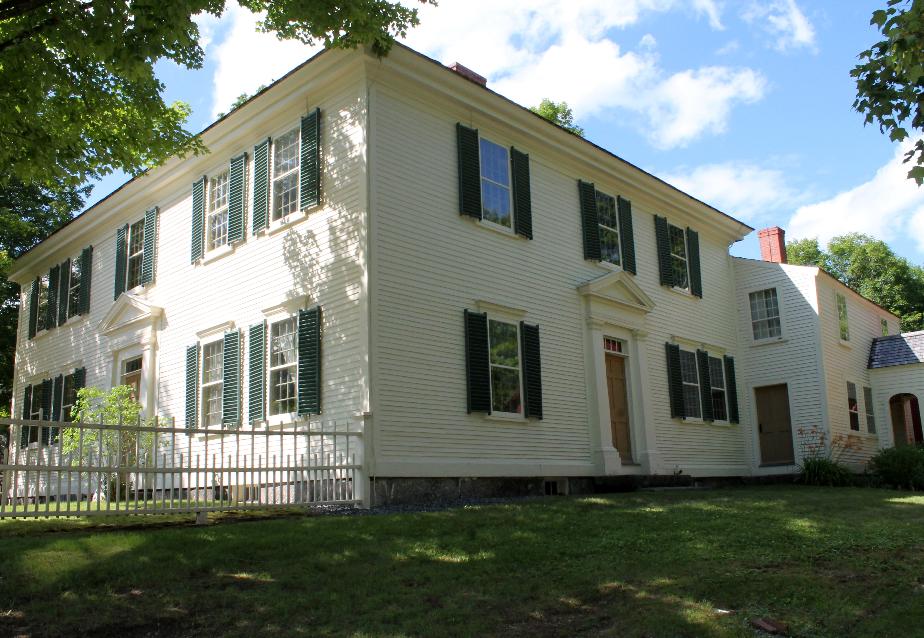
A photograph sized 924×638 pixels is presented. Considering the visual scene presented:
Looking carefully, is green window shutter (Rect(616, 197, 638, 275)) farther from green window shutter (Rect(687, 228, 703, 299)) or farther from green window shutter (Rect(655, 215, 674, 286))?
green window shutter (Rect(687, 228, 703, 299))

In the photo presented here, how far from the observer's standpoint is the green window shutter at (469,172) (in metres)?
14.3

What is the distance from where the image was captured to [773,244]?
24609 mm

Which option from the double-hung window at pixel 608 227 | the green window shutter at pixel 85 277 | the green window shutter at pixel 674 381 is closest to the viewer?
the double-hung window at pixel 608 227

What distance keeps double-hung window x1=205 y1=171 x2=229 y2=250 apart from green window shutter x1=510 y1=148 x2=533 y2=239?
5.64m

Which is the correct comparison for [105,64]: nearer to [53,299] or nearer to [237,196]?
[237,196]

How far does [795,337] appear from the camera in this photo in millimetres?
21141

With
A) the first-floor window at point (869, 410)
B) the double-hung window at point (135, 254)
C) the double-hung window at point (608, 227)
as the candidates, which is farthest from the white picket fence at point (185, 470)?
the first-floor window at point (869, 410)

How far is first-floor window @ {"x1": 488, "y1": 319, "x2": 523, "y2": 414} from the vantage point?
14164 millimetres

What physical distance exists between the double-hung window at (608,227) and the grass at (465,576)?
8.47 metres

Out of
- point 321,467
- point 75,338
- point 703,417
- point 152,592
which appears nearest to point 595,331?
point 703,417

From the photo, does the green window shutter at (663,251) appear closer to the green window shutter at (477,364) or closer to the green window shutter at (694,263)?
the green window shutter at (694,263)

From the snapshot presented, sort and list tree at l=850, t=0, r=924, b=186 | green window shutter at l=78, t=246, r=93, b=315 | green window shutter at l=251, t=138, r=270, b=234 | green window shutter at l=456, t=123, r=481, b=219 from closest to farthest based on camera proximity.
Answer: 1. tree at l=850, t=0, r=924, b=186
2. green window shutter at l=456, t=123, r=481, b=219
3. green window shutter at l=251, t=138, r=270, b=234
4. green window shutter at l=78, t=246, r=93, b=315

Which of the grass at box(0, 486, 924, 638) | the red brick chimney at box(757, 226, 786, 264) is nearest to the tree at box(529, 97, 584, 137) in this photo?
the red brick chimney at box(757, 226, 786, 264)

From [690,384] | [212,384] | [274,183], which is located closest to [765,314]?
[690,384]
